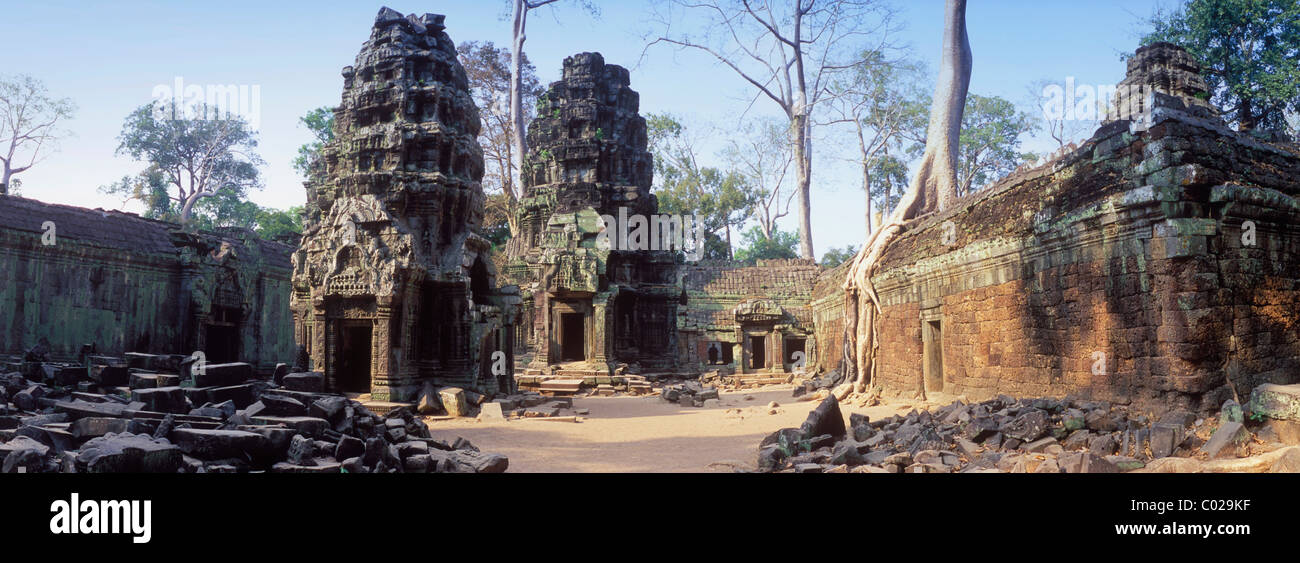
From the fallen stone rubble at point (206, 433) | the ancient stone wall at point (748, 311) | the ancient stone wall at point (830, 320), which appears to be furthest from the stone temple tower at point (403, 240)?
the ancient stone wall at point (748, 311)

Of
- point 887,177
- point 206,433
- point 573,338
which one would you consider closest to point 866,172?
point 887,177

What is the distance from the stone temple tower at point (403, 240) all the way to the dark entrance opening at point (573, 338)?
576 cm

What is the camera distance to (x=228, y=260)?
647 inches

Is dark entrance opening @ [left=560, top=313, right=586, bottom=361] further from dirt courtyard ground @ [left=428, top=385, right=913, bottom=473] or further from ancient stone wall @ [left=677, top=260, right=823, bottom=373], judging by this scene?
dirt courtyard ground @ [left=428, top=385, right=913, bottom=473]

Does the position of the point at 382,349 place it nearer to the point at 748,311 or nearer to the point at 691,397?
the point at 691,397

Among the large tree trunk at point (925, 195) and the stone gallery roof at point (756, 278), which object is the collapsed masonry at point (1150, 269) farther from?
the stone gallery roof at point (756, 278)

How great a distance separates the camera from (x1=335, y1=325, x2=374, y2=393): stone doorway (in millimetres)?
12645

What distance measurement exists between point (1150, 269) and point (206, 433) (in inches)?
306

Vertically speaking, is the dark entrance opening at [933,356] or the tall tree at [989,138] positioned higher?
the tall tree at [989,138]

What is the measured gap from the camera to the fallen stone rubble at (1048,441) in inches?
192

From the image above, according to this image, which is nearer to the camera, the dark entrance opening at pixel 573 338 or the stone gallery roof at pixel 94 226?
the stone gallery roof at pixel 94 226

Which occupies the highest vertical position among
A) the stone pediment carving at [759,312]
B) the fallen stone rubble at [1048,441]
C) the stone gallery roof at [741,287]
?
the stone gallery roof at [741,287]
